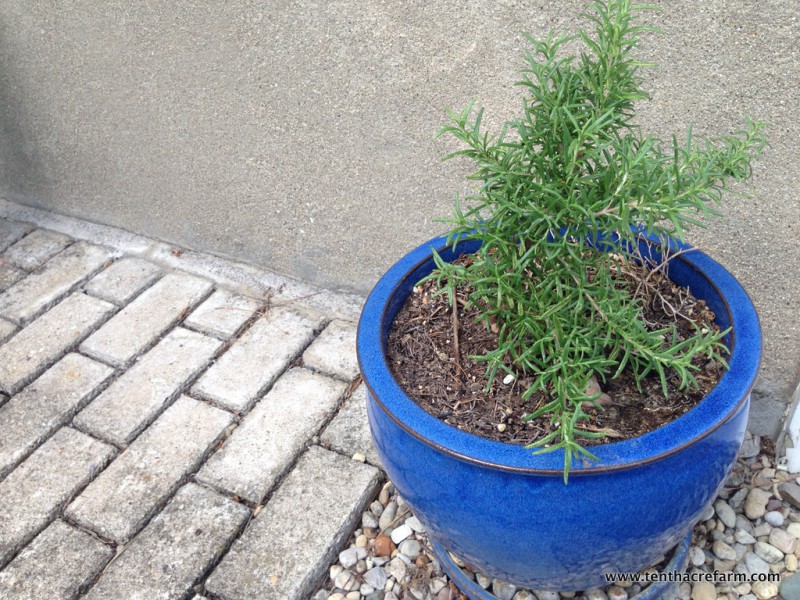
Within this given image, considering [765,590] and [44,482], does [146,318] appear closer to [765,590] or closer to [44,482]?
[44,482]

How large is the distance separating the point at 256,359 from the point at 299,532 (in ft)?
2.48

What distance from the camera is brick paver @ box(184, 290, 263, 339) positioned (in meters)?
2.78

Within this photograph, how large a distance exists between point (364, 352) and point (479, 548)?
1.61 ft

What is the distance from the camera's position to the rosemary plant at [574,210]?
4.31 feet

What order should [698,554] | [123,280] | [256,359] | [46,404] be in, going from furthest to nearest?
[123,280] → [256,359] → [46,404] → [698,554]

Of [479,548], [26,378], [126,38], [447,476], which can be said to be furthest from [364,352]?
[126,38]

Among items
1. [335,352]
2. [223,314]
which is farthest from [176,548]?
[223,314]

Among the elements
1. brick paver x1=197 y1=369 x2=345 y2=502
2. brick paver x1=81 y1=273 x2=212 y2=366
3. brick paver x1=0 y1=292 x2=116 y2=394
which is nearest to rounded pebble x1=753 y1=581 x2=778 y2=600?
brick paver x1=197 y1=369 x2=345 y2=502

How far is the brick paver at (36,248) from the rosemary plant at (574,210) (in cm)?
237

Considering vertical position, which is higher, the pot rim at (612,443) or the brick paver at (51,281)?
the pot rim at (612,443)

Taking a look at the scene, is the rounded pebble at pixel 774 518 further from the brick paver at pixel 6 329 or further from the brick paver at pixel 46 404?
the brick paver at pixel 6 329

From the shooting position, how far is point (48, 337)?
109 inches

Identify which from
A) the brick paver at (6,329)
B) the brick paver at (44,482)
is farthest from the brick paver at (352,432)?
the brick paver at (6,329)

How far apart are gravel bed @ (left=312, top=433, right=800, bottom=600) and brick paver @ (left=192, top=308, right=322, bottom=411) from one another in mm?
640
